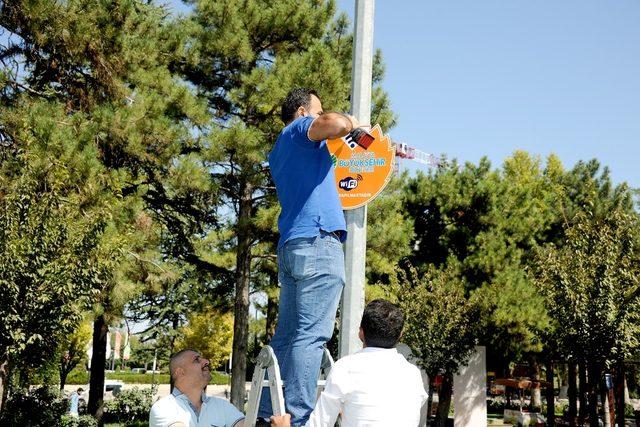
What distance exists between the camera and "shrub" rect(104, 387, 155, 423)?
2833 centimetres

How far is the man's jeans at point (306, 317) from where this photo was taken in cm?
336

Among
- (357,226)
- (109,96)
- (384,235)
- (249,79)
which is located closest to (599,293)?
(384,235)

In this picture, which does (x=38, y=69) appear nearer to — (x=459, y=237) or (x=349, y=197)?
(x=349, y=197)

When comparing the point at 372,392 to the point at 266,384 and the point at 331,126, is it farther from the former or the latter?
the point at 331,126

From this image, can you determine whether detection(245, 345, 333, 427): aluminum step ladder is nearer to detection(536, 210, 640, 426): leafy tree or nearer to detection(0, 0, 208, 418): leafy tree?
detection(0, 0, 208, 418): leafy tree

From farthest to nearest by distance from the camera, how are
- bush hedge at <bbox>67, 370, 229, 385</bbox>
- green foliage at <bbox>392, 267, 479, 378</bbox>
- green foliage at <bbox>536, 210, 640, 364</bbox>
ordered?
1. bush hedge at <bbox>67, 370, 229, 385</bbox>
2. green foliage at <bbox>392, 267, 479, 378</bbox>
3. green foliage at <bbox>536, 210, 640, 364</bbox>

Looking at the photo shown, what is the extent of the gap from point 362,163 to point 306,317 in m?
2.96

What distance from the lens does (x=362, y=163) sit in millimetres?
6180

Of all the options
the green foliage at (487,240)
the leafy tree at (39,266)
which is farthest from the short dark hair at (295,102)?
the green foliage at (487,240)

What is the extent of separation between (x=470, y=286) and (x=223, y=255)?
11039mm

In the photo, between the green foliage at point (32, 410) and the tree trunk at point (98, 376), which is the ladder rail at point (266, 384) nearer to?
the green foliage at point (32, 410)

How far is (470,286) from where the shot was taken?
2767 cm

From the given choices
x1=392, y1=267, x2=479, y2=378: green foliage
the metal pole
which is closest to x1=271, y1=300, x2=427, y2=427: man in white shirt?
the metal pole

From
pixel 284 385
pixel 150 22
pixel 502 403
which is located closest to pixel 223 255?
pixel 150 22
